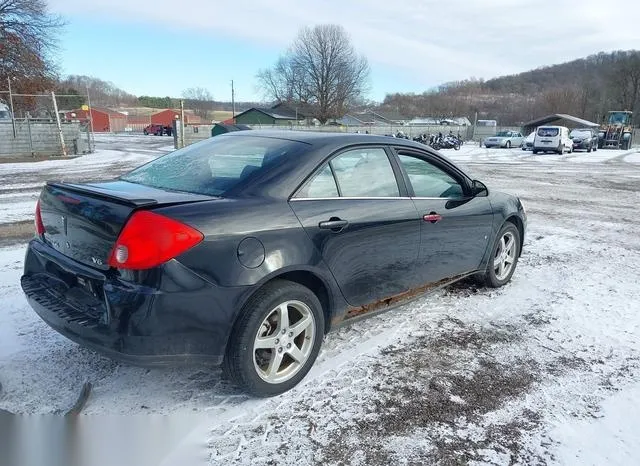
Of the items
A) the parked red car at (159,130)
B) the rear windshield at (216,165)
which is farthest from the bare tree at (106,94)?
the rear windshield at (216,165)

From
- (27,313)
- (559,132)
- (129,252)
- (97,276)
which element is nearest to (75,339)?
(97,276)

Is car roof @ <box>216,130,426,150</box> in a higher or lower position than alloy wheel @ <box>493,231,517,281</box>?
higher

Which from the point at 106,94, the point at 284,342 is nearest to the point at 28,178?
the point at 284,342

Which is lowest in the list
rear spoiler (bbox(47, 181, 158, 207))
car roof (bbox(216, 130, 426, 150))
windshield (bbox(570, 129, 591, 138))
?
rear spoiler (bbox(47, 181, 158, 207))

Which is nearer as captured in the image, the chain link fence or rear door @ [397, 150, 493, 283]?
rear door @ [397, 150, 493, 283]

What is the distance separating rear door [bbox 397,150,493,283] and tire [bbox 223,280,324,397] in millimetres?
1184

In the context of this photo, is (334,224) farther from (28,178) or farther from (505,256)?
(28,178)

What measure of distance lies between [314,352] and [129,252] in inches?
50.6

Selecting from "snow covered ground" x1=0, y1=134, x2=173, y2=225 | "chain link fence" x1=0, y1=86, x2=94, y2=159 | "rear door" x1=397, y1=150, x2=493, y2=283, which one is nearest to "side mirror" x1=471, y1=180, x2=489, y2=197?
"rear door" x1=397, y1=150, x2=493, y2=283

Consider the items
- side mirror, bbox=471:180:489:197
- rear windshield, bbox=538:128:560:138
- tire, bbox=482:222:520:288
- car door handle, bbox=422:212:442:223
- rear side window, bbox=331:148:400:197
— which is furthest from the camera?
rear windshield, bbox=538:128:560:138

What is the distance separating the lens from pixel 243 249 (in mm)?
2627

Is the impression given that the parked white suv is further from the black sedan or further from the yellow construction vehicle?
the black sedan

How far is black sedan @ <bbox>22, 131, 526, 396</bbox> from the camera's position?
2471 millimetres

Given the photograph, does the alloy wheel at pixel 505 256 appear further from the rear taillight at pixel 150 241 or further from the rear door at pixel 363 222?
the rear taillight at pixel 150 241
